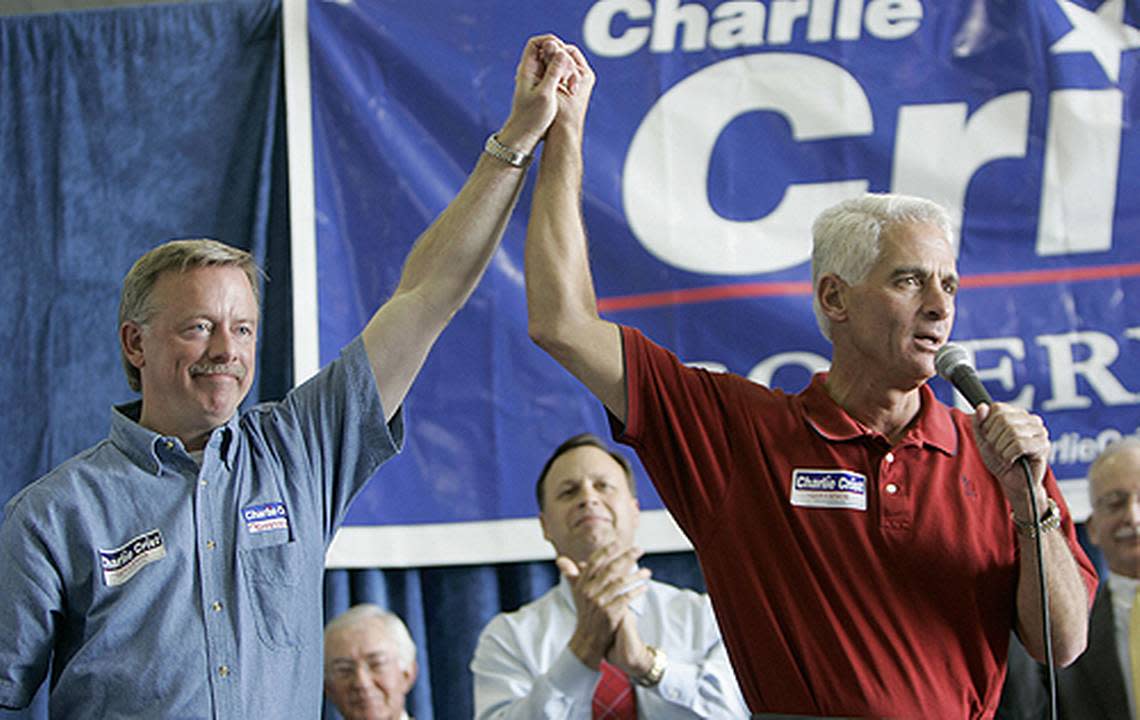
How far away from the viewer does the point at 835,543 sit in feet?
6.58

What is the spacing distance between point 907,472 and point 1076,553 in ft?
0.93

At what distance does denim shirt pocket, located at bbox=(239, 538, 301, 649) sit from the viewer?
6.25 feet

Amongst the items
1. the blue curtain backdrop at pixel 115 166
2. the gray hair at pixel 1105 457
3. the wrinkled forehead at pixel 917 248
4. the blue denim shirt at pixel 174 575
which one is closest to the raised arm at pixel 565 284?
the blue denim shirt at pixel 174 575

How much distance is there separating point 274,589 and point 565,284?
23.9 inches

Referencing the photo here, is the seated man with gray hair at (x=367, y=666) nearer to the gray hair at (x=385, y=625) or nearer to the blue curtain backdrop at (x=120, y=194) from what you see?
the gray hair at (x=385, y=625)

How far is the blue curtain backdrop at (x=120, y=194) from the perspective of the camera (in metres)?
3.98

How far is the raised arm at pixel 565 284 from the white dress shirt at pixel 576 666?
0.98 m

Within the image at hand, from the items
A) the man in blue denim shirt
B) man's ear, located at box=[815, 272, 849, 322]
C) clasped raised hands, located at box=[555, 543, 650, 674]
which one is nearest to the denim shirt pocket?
the man in blue denim shirt

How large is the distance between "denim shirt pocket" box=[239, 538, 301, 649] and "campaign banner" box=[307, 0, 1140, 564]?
1916mm

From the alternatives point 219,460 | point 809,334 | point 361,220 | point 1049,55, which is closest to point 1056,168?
point 1049,55

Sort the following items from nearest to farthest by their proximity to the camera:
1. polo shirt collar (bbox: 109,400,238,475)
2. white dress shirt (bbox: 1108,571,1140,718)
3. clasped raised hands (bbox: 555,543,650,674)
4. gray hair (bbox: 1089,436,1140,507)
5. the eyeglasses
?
polo shirt collar (bbox: 109,400,238,475) → clasped raised hands (bbox: 555,543,650,674) → white dress shirt (bbox: 1108,571,1140,718) → the eyeglasses → gray hair (bbox: 1089,436,1140,507)

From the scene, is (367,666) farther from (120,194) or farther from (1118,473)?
(1118,473)

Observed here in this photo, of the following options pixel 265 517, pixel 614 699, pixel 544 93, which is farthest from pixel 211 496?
pixel 614 699

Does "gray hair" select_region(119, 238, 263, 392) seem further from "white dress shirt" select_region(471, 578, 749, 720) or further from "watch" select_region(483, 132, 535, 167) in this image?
"white dress shirt" select_region(471, 578, 749, 720)
